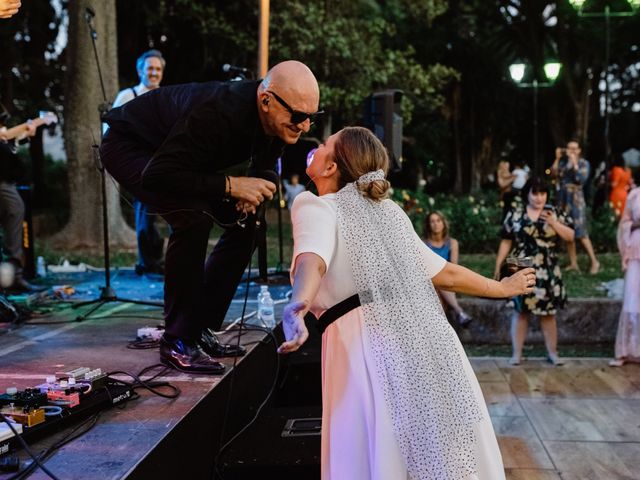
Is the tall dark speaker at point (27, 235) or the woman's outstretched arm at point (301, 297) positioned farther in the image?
the tall dark speaker at point (27, 235)

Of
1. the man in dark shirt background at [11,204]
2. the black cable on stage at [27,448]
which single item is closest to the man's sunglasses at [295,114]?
the black cable on stage at [27,448]

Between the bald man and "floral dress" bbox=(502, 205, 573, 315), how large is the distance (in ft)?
11.9

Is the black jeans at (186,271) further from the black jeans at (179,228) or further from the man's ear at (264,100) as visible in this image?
the man's ear at (264,100)

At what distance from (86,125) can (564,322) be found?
27.0 feet

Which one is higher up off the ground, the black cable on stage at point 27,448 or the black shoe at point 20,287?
the black cable on stage at point 27,448

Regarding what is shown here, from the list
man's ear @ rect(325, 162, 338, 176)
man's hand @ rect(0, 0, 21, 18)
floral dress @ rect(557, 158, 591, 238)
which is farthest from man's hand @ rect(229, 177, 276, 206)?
floral dress @ rect(557, 158, 591, 238)

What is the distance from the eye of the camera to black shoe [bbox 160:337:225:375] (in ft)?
10.6

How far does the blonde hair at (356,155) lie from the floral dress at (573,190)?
30.8 feet

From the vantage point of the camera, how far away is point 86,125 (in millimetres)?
11680

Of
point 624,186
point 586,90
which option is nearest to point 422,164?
point 586,90

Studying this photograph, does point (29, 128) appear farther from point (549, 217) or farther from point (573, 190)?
point (573, 190)

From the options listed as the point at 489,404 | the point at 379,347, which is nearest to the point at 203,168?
the point at 379,347

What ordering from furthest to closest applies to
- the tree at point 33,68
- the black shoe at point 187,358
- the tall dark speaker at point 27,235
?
1. the tree at point 33,68
2. the tall dark speaker at point 27,235
3. the black shoe at point 187,358

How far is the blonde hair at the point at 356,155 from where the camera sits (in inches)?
97.3
